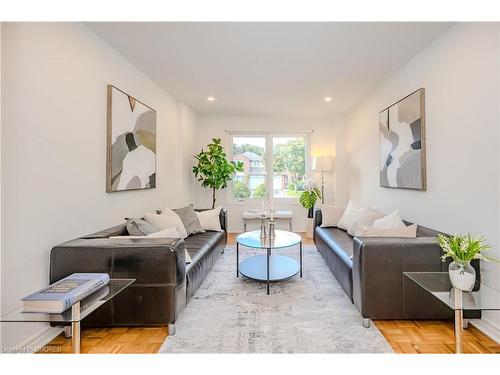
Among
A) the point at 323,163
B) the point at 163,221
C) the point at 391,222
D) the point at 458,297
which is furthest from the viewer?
the point at 323,163

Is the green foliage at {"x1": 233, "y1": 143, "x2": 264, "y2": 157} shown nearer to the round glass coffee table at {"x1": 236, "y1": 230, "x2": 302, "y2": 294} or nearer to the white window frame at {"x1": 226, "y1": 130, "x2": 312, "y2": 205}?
the white window frame at {"x1": 226, "y1": 130, "x2": 312, "y2": 205}

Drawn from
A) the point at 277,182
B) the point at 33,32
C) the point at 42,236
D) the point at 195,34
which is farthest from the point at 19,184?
the point at 277,182

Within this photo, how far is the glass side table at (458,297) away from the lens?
136 centimetres

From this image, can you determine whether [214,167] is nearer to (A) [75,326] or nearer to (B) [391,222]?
(B) [391,222]

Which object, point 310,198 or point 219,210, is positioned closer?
point 219,210

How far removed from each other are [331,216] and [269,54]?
233 centimetres

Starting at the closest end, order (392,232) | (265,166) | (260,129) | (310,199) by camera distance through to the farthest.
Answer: (392,232) < (310,199) < (260,129) < (265,166)

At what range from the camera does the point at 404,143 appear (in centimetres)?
289

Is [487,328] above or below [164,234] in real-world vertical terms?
below

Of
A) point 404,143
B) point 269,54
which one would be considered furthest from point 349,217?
point 269,54

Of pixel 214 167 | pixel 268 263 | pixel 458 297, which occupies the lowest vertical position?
pixel 268 263

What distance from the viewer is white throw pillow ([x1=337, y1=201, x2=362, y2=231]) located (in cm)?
325

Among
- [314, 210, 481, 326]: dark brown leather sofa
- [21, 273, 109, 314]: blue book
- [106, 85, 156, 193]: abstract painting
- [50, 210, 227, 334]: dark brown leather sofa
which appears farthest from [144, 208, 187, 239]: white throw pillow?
[314, 210, 481, 326]: dark brown leather sofa

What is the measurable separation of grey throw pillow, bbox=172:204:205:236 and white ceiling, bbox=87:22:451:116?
1.79 m
